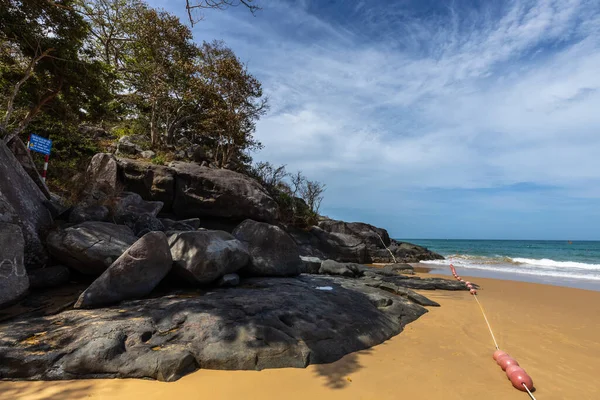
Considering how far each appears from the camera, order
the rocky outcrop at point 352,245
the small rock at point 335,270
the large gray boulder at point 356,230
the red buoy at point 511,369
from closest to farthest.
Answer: the red buoy at point 511,369 → the small rock at point 335,270 → the rocky outcrop at point 352,245 → the large gray boulder at point 356,230

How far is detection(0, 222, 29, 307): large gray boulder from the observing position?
14.8 ft

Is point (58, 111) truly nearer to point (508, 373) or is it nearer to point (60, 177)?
point (60, 177)

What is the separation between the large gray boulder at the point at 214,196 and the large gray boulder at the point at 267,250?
18.0 ft

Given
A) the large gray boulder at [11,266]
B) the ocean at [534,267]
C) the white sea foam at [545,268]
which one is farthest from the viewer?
the white sea foam at [545,268]

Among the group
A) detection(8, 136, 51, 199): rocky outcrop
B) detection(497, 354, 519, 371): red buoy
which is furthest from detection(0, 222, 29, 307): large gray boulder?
detection(497, 354, 519, 371): red buoy

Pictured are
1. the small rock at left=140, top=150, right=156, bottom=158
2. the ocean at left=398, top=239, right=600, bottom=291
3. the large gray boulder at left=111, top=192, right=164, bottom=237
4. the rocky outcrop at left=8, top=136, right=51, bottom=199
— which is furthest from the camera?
the ocean at left=398, top=239, right=600, bottom=291

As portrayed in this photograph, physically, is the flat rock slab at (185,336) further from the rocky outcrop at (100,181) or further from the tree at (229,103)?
Result: the tree at (229,103)

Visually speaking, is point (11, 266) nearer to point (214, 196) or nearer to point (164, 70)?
point (214, 196)

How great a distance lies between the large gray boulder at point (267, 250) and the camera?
7.75 m

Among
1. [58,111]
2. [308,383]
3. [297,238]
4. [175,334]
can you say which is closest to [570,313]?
[308,383]

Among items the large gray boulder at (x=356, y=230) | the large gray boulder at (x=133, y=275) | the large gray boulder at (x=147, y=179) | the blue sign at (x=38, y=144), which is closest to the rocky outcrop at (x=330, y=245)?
the large gray boulder at (x=356, y=230)

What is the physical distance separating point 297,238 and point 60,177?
12908mm

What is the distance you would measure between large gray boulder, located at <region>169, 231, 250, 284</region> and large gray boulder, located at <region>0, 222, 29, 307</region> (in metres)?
2.28

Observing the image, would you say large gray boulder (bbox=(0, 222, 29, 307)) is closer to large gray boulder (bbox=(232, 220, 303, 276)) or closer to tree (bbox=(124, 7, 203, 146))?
large gray boulder (bbox=(232, 220, 303, 276))
